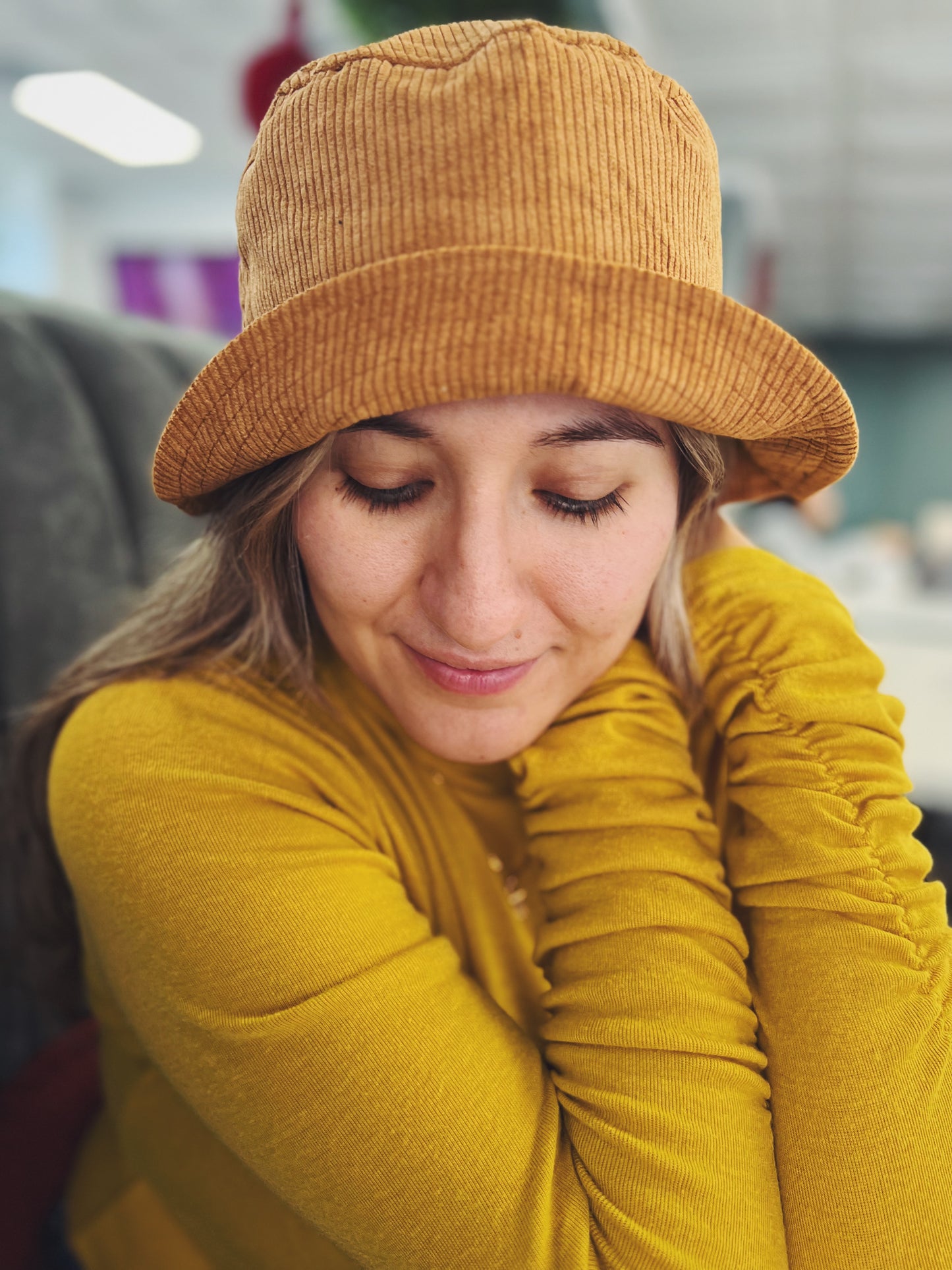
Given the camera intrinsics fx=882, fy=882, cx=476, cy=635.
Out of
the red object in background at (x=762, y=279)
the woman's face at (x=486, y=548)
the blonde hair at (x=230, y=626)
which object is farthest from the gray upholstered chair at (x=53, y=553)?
the red object in background at (x=762, y=279)

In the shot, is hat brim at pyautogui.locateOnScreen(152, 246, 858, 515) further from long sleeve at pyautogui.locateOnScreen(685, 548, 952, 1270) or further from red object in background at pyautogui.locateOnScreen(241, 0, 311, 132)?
red object in background at pyautogui.locateOnScreen(241, 0, 311, 132)

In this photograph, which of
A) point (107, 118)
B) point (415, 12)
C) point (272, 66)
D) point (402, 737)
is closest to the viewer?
point (402, 737)

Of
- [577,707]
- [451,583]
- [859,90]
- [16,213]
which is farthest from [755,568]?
[16,213]

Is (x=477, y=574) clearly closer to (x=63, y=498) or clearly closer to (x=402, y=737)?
(x=402, y=737)

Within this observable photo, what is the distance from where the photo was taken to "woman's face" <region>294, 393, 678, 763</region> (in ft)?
1.96

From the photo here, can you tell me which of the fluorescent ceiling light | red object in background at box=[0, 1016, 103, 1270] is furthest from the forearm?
the fluorescent ceiling light

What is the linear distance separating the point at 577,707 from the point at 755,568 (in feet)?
0.72

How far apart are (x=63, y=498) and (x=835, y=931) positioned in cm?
108

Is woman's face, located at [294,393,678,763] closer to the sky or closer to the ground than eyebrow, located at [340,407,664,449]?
closer to the ground

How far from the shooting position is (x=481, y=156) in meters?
0.53

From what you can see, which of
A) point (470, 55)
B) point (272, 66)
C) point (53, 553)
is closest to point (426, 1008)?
point (470, 55)

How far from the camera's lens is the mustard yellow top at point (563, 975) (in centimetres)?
58

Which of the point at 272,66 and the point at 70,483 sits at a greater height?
the point at 272,66

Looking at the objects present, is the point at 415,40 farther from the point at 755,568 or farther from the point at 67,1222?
the point at 67,1222
